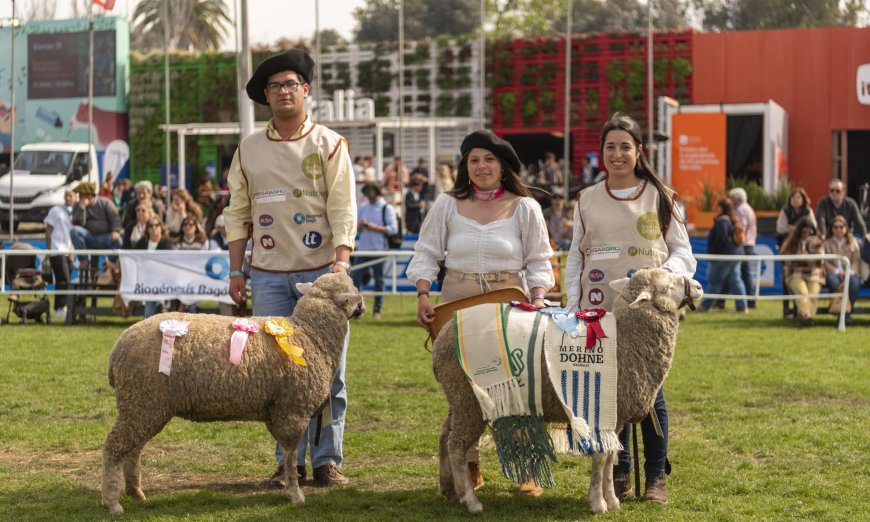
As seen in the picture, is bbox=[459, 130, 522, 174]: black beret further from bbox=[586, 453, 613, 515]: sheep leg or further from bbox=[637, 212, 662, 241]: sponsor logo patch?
bbox=[586, 453, 613, 515]: sheep leg

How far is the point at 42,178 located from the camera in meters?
31.1

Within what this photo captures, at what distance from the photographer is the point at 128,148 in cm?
4038

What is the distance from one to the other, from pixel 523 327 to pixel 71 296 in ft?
36.5

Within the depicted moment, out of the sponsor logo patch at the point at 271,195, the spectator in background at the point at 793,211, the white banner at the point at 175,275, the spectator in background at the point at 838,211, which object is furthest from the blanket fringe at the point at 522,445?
the spectator in background at the point at 838,211

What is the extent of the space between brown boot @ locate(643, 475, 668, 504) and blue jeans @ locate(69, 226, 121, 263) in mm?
12125

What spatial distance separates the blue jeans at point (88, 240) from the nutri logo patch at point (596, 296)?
466 inches

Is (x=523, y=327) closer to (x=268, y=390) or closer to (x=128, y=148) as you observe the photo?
(x=268, y=390)

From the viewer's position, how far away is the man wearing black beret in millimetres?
6617

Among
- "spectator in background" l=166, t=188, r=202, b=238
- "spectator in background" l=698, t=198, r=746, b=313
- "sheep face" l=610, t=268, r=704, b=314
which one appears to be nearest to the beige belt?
"sheep face" l=610, t=268, r=704, b=314

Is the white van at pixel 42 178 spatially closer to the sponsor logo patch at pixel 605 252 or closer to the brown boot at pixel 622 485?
the sponsor logo patch at pixel 605 252

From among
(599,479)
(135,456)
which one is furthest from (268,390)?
(599,479)

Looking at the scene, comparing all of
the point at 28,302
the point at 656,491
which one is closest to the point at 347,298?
the point at 656,491

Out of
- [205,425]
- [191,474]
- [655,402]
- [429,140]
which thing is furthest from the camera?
[429,140]

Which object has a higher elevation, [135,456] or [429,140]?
[429,140]
